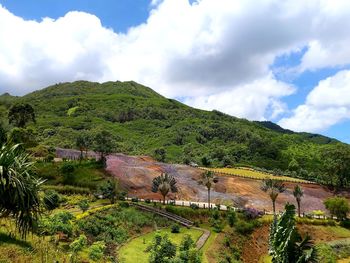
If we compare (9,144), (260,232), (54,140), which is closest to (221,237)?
(260,232)

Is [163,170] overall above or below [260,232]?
above

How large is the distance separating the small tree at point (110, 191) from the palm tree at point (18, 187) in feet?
150

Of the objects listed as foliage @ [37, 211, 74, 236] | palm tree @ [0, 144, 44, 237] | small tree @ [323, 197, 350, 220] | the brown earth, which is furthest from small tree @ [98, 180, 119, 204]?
palm tree @ [0, 144, 44, 237]

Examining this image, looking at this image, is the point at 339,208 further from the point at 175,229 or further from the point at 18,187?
the point at 18,187

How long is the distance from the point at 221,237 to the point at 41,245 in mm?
36963

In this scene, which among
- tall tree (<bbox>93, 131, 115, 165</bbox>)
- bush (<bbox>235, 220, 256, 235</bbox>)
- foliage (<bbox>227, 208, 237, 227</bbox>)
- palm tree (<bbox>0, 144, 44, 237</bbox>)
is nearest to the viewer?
palm tree (<bbox>0, 144, 44, 237</bbox>)

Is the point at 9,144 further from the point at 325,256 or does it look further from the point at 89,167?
the point at 89,167

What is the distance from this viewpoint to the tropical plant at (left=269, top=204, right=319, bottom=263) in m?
29.7

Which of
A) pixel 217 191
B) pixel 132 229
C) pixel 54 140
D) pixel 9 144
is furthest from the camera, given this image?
pixel 54 140

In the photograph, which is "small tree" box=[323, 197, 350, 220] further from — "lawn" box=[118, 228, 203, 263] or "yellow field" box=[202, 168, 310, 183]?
"lawn" box=[118, 228, 203, 263]

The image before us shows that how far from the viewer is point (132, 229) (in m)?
60.6

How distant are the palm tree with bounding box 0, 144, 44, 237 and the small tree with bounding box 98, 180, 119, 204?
45655 millimetres

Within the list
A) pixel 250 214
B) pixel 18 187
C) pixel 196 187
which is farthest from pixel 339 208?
pixel 18 187

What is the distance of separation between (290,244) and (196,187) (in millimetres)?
63728
